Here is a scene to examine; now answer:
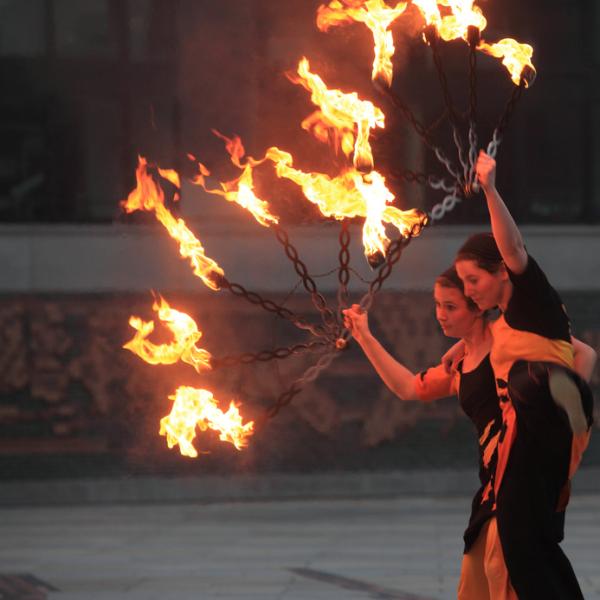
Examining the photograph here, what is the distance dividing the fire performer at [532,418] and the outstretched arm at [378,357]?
25.4 inches

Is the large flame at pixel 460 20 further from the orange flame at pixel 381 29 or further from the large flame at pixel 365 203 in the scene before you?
the large flame at pixel 365 203

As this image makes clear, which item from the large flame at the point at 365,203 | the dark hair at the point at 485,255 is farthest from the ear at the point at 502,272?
the large flame at the point at 365,203

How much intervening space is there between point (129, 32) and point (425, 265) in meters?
3.62

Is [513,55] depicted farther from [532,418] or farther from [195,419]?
[195,419]

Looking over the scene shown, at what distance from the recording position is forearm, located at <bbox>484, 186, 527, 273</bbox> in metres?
5.30

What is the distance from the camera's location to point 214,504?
53.3 ft

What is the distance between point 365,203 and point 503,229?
99cm

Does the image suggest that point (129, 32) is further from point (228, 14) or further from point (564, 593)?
point (564, 593)

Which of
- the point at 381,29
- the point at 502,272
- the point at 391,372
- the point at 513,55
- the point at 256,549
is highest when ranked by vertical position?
the point at 381,29

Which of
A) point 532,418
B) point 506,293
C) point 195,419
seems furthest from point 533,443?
point 195,419

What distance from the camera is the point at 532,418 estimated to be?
5.35 meters

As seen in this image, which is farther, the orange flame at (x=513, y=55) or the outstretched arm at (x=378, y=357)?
the orange flame at (x=513, y=55)

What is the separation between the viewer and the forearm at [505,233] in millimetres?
5301

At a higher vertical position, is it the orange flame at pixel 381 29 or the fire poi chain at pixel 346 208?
the orange flame at pixel 381 29
